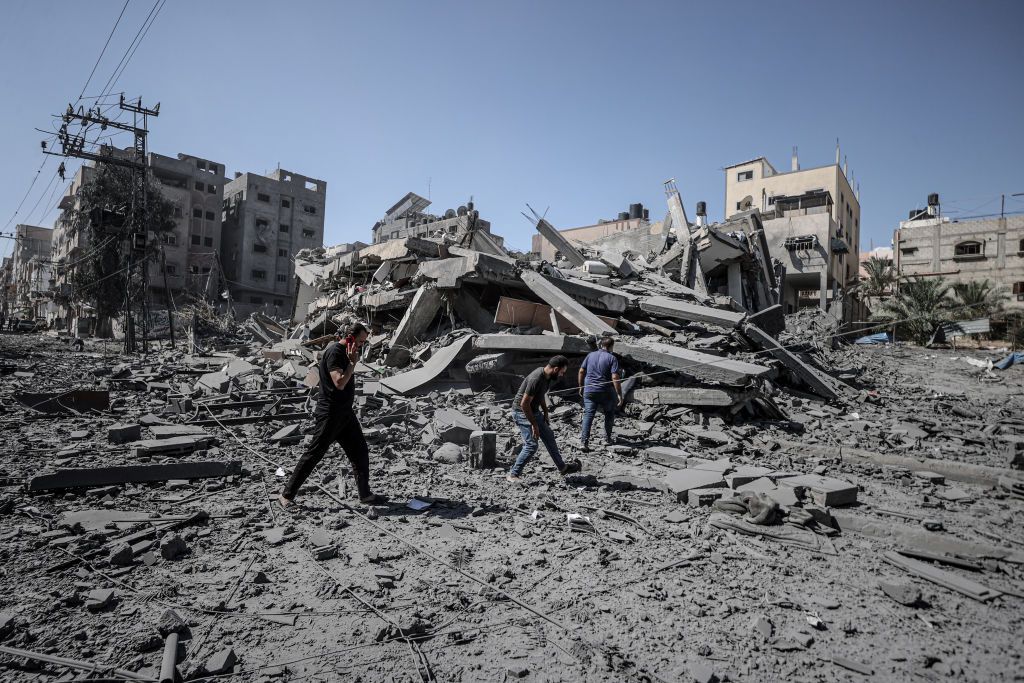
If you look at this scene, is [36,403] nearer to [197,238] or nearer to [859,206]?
[197,238]

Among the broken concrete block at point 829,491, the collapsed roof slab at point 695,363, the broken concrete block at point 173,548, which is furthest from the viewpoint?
the collapsed roof slab at point 695,363

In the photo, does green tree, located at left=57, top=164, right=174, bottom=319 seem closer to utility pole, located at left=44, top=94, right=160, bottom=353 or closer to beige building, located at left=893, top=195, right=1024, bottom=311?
utility pole, located at left=44, top=94, right=160, bottom=353

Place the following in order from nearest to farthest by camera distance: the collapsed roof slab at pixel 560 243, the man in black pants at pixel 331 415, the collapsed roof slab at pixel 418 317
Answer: the man in black pants at pixel 331 415, the collapsed roof slab at pixel 418 317, the collapsed roof slab at pixel 560 243

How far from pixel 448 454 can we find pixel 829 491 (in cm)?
412

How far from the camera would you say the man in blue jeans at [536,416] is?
546 centimetres

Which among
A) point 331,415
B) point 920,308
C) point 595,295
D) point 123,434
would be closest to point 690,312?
point 595,295

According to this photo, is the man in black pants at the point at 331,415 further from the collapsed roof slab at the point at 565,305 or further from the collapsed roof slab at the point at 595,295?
the collapsed roof slab at the point at 595,295

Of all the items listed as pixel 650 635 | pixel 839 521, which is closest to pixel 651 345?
pixel 839 521

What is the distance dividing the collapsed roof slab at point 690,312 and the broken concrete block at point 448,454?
633 centimetres

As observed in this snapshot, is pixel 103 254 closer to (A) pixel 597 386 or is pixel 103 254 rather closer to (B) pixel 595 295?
(B) pixel 595 295

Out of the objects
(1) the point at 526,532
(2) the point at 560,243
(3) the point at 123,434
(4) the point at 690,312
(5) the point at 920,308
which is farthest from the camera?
(5) the point at 920,308

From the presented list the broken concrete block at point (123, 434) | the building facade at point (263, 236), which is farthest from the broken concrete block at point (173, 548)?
the building facade at point (263, 236)

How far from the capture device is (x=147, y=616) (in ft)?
9.13

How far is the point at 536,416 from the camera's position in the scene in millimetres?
5578
